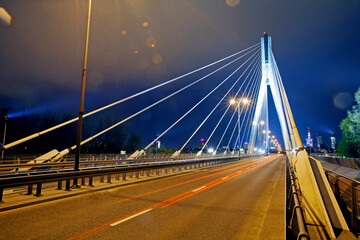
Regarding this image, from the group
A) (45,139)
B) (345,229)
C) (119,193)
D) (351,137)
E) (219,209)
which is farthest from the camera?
(45,139)

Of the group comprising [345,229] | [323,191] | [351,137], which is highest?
[351,137]

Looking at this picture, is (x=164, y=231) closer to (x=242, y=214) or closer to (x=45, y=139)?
(x=242, y=214)

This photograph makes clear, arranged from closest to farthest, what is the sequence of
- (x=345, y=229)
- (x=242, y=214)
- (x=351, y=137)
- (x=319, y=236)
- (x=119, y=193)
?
(x=319, y=236), (x=345, y=229), (x=242, y=214), (x=119, y=193), (x=351, y=137)

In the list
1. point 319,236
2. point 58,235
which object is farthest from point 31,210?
point 319,236

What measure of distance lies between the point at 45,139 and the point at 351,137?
64.8 meters

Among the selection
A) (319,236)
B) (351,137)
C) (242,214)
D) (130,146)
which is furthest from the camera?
(130,146)

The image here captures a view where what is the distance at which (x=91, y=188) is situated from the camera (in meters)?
10.5

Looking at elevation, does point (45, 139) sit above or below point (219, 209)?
above

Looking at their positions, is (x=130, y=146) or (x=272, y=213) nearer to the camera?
(x=272, y=213)

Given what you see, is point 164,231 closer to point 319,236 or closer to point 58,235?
point 58,235

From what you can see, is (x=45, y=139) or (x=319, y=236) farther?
(x=45, y=139)

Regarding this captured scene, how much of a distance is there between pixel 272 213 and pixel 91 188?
308 inches

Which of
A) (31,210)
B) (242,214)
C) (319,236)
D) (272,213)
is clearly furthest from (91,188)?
(319,236)

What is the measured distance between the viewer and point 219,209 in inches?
298
